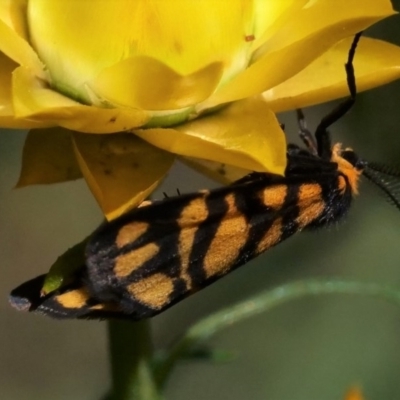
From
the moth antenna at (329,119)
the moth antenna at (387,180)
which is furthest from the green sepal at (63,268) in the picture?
the moth antenna at (387,180)

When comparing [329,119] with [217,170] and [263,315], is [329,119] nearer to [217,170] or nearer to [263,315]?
[217,170]

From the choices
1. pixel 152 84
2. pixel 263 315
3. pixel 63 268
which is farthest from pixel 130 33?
pixel 263 315

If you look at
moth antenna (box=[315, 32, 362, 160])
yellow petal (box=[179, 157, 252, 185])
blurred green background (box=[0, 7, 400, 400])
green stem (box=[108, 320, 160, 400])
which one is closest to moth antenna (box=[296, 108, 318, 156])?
moth antenna (box=[315, 32, 362, 160])

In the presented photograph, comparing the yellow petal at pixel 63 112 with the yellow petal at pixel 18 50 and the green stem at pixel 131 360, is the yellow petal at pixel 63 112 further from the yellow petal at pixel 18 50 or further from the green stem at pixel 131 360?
the green stem at pixel 131 360

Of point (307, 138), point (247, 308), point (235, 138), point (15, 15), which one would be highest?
point (15, 15)

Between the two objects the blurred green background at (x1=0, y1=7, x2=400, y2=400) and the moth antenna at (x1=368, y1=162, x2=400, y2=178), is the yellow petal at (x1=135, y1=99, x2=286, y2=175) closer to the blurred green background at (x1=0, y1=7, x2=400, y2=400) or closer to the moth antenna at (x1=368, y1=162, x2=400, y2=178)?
the moth antenna at (x1=368, y1=162, x2=400, y2=178)

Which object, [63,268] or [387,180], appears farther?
[387,180]

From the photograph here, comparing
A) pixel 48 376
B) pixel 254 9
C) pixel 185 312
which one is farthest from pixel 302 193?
pixel 48 376
